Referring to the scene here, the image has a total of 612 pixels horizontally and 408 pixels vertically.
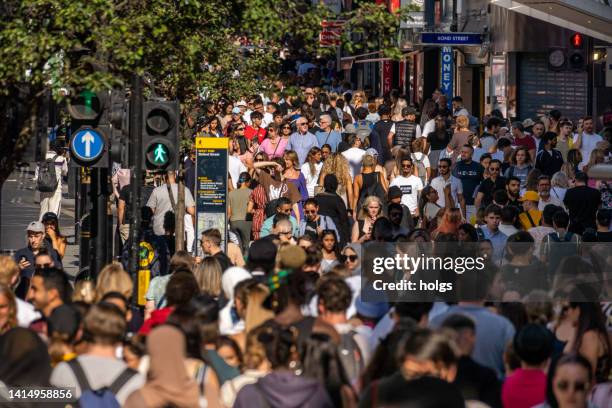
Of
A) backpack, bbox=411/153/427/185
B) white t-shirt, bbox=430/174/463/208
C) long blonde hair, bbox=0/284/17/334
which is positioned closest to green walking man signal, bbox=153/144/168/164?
long blonde hair, bbox=0/284/17/334

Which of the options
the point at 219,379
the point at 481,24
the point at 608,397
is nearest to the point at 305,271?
the point at 219,379

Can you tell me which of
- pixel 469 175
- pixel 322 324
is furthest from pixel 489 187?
pixel 322 324

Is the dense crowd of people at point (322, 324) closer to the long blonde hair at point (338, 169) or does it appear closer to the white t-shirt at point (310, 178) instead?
the long blonde hair at point (338, 169)

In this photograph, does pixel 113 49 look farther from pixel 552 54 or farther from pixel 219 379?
pixel 552 54

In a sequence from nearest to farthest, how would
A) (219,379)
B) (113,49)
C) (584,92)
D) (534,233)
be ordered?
(219,379), (113,49), (534,233), (584,92)

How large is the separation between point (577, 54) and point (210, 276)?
24652 millimetres

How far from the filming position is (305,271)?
12594 millimetres

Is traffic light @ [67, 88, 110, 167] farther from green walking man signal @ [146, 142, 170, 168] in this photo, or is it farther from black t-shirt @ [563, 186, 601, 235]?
black t-shirt @ [563, 186, 601, 235]

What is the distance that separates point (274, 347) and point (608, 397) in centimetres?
190

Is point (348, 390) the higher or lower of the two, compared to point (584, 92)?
lower

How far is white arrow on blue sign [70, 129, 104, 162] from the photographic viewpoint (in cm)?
1555

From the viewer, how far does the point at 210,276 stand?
12.2 meters

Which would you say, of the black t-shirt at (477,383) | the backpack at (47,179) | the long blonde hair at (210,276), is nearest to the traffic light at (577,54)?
the backpack at (47,179)

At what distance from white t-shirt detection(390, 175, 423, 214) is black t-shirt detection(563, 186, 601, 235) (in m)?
2.80
